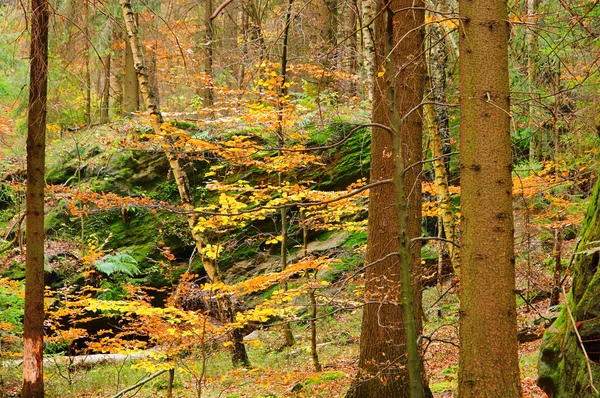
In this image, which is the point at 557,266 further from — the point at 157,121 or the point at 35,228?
the point at 35,228

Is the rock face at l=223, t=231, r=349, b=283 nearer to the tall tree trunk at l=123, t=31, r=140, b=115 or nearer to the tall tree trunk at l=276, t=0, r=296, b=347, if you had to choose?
the tall tree trunk at l=276, t=0, r=296, b=347

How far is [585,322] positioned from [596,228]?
81cm

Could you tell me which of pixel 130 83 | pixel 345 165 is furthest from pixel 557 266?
pixel 130 83

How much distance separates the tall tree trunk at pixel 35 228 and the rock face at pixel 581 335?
18.5ft

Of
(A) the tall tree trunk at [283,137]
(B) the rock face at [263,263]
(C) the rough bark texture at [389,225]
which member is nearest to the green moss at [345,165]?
(B) the rock face at [263,263]

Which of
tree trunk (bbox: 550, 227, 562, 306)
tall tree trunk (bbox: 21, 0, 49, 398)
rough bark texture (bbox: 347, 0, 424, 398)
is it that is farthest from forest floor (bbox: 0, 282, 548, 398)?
tall tree trunk (bbox: 21, 0, 49, 398)

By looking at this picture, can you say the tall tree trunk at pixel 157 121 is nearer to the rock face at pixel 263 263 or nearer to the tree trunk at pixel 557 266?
the rock face at pixel 263 263

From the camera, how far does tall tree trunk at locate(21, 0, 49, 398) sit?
6.60 metres

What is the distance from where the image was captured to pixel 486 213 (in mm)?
3475

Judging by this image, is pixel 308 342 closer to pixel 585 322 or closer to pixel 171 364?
pixel 171 364

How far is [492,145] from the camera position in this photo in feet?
11.4

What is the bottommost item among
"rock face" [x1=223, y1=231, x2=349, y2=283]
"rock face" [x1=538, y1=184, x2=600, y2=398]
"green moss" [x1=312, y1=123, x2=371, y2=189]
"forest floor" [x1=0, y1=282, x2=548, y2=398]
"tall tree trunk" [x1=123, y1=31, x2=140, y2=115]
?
"forest floor" [x1=0, y1=282, x2=548, y2=398]

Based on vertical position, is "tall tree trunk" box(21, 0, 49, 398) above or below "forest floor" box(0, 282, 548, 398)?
above

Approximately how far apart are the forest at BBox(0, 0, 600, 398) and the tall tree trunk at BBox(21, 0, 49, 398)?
25 mm
